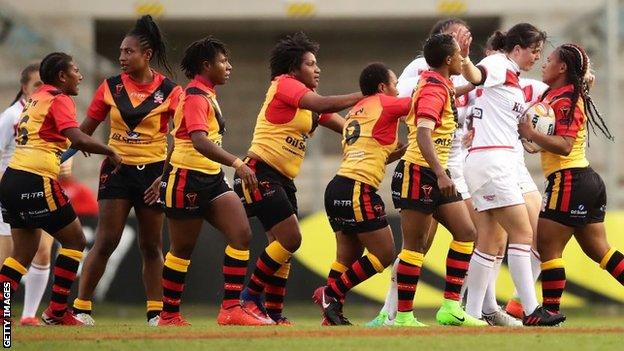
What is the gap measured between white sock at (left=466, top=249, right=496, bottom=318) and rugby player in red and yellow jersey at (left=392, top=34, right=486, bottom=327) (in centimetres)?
34

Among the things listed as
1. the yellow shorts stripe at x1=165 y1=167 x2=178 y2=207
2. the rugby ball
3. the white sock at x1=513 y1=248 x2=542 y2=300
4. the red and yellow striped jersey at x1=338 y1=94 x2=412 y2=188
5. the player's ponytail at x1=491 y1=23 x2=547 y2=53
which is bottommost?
the white sock at x1=513 y1=248 x2=542 y2=300

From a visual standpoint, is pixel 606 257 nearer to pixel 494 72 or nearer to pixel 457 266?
pixel 457 266

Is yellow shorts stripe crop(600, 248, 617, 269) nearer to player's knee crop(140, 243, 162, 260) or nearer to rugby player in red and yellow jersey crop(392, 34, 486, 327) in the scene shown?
rugby player in red and yellow jersey crop(392, 34, 486, 327)

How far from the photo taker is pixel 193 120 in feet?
35.1

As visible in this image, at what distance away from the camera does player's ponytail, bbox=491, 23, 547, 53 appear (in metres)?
11.2

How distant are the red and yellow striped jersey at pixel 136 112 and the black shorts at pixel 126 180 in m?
0.06

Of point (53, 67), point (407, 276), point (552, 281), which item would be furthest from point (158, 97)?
point (552, 281)

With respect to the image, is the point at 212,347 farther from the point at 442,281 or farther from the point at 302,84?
the point at 442,281

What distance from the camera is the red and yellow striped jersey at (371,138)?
431 inches

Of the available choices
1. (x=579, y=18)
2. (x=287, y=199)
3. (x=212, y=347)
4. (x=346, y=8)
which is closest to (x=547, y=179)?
(x=287, y=199)

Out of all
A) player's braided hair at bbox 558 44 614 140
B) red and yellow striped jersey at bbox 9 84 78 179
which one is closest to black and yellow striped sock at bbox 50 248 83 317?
red and yellow striped jersey at bbox 9 84 78 179

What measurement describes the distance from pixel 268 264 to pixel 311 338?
1.98 meters

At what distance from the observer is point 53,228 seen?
1123cm

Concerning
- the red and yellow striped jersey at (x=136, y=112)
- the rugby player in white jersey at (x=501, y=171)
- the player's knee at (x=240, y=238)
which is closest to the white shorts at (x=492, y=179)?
the rugby player in white jersey at (x=501, y=171)
